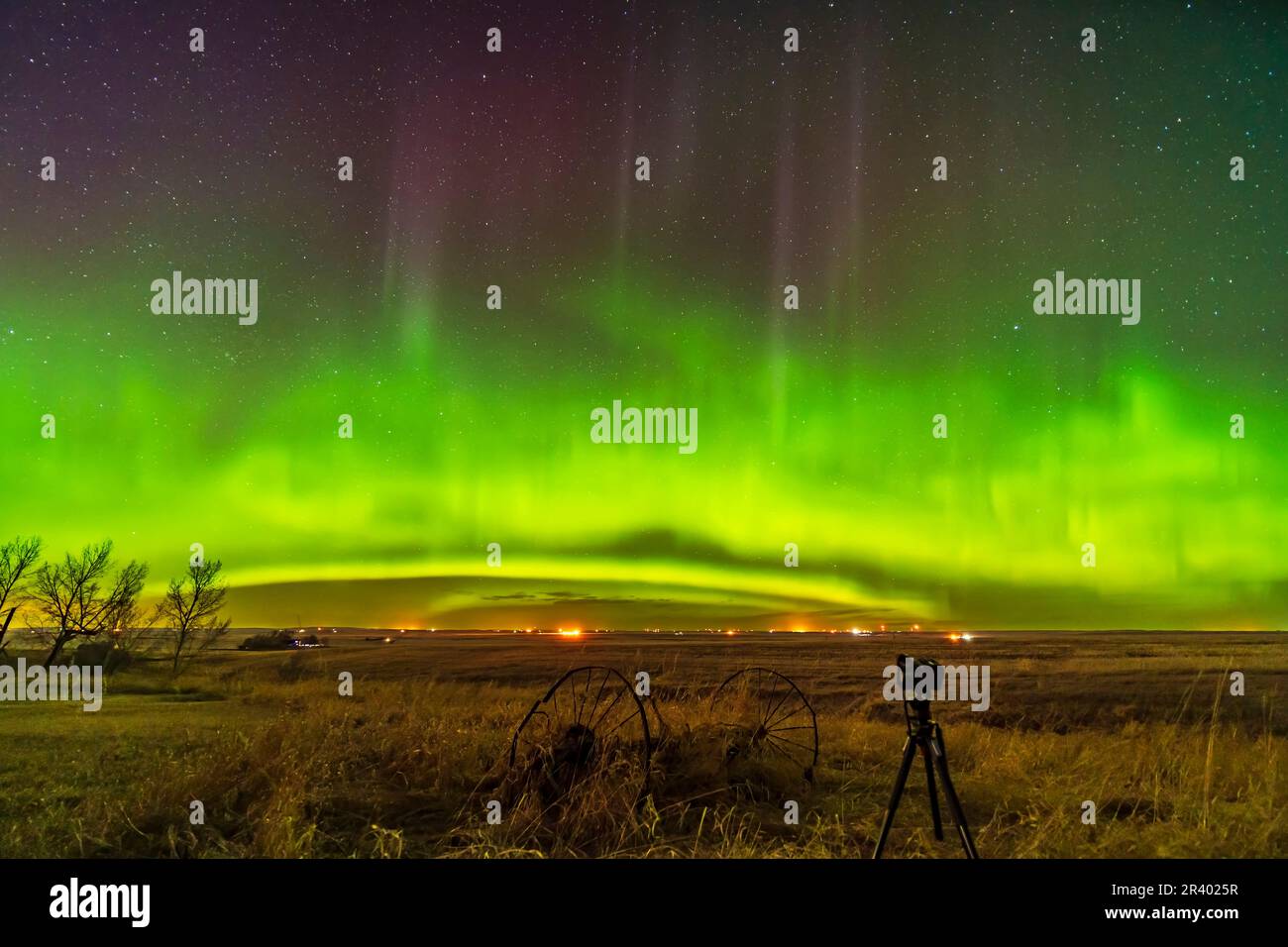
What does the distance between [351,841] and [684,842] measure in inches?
132

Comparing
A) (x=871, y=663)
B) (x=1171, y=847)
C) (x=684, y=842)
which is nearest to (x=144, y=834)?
(x=684, y=842)

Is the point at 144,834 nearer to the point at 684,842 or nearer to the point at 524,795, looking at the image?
the point at 524,795

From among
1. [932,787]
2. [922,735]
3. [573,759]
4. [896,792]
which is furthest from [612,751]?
[922,735]

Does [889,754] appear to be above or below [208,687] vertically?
above

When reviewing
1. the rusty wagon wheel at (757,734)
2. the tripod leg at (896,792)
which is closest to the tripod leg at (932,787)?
the tripod leg at (896,792)

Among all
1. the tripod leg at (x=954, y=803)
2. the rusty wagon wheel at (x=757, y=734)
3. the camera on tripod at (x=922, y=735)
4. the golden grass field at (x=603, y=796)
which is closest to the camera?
the camera on tripod at (x=922, y=735)

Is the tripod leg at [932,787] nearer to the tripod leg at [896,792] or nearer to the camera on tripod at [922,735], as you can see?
the camera on tripod at [922,735]

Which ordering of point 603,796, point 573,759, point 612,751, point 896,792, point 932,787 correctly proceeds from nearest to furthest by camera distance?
point 896,792 < point 932,787 < point 603,796 < point 573,759 < point 612,751

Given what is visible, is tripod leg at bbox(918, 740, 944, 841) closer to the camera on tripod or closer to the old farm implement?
the camera on tripod

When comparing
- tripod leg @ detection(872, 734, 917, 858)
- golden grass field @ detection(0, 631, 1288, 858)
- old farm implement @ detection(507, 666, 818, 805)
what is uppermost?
tripod leg @ detection(872, 734, 917, 858)

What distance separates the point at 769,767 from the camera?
10.9 metres

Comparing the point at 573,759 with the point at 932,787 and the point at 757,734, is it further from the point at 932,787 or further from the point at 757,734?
the point at 932,787

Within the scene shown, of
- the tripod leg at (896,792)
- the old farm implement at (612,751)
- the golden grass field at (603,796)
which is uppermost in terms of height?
the tripod leg at (896,792)

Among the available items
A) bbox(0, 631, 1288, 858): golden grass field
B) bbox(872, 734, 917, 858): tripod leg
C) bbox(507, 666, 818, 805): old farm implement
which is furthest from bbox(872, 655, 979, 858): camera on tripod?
bbox(507, 666, 818, 805): old farm implement
